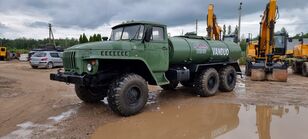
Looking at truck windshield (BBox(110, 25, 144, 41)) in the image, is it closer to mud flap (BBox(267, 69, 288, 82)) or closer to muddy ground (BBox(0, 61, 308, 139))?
muddy ground (BBox(0, 61, 308, 139))

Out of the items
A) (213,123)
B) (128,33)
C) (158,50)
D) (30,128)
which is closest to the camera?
(30,128)

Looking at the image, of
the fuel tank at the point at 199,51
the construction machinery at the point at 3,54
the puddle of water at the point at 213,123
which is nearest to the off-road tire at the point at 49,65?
the fuel tank at the point at 199,51

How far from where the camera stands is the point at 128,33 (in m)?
7.41

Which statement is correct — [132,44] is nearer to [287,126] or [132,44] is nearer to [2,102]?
[287,126]

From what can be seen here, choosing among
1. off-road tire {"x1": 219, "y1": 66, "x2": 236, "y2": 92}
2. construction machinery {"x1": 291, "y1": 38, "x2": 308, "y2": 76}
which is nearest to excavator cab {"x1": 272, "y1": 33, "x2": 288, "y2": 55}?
construction machinery {"x1": 291, "y1": 38, "x2": 308, "y2": 76}

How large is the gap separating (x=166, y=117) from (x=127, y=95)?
1089mm

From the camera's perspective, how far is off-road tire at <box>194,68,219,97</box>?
905cm

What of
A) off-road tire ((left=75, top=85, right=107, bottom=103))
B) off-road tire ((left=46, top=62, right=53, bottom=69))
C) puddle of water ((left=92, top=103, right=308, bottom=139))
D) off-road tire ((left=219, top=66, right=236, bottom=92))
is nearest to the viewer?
puddle of water ((left=92, top=103, right=308, bottom=139))

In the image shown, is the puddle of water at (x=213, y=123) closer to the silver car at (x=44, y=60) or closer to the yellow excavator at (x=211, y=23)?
the yellow excavator at (x=211, y=23)

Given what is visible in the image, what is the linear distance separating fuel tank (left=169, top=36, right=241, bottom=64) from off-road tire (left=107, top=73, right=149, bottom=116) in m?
1.89

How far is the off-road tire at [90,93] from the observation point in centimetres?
769

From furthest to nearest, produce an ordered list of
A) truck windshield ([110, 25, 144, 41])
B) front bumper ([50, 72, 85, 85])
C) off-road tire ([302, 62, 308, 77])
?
off-road tire ([302, 62, 308, 77]) → truck windshield ([110, 25, 144, 41]) → front bumper ([50, 72, 85, 85])

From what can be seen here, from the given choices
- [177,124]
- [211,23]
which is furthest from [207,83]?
[211,23]

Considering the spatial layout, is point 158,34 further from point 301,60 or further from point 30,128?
point 301,60
